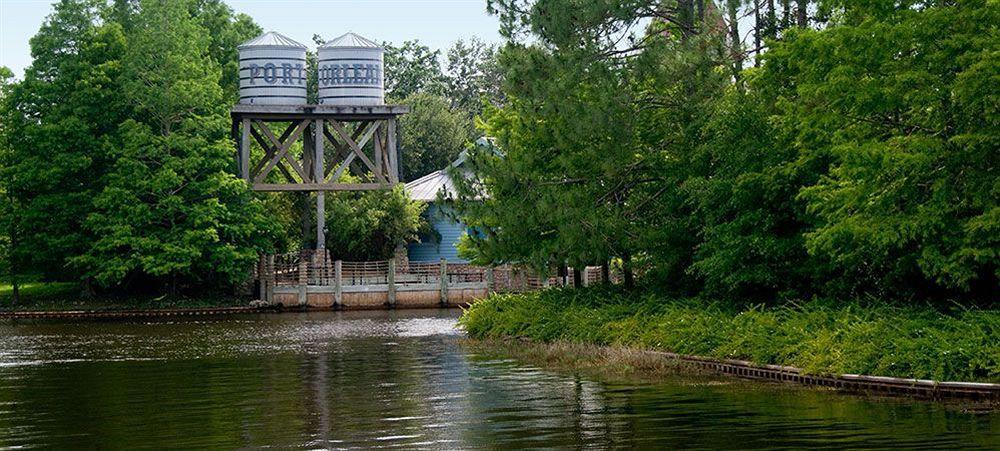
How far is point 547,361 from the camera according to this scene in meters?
29.4

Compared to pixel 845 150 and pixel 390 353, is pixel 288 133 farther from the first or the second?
pixel 845 150

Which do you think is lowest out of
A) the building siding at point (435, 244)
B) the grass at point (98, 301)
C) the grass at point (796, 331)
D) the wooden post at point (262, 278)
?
the grass at point (796, 331)

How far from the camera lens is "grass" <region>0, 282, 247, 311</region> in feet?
189

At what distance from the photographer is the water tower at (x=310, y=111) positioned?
203ft

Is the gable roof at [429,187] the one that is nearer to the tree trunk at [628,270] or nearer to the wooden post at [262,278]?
the wooden post at [262,278]

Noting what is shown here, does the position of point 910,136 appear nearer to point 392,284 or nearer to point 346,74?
point 392,284

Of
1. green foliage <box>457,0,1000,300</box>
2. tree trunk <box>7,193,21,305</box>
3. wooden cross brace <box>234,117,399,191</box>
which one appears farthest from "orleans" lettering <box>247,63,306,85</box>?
green foliage <box>457,0,1000,300</box>

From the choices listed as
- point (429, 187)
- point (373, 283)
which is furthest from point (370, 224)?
point (429, 187)

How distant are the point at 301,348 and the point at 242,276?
24260mm

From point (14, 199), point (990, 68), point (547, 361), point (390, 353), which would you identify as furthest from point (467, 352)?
point (14, 199)

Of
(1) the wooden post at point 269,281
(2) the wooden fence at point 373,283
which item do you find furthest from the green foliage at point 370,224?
(1) the wooden post at point 269,281

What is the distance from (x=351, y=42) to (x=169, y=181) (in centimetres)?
1166

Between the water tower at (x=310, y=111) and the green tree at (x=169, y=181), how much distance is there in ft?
7.60

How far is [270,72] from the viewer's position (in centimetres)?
6284
